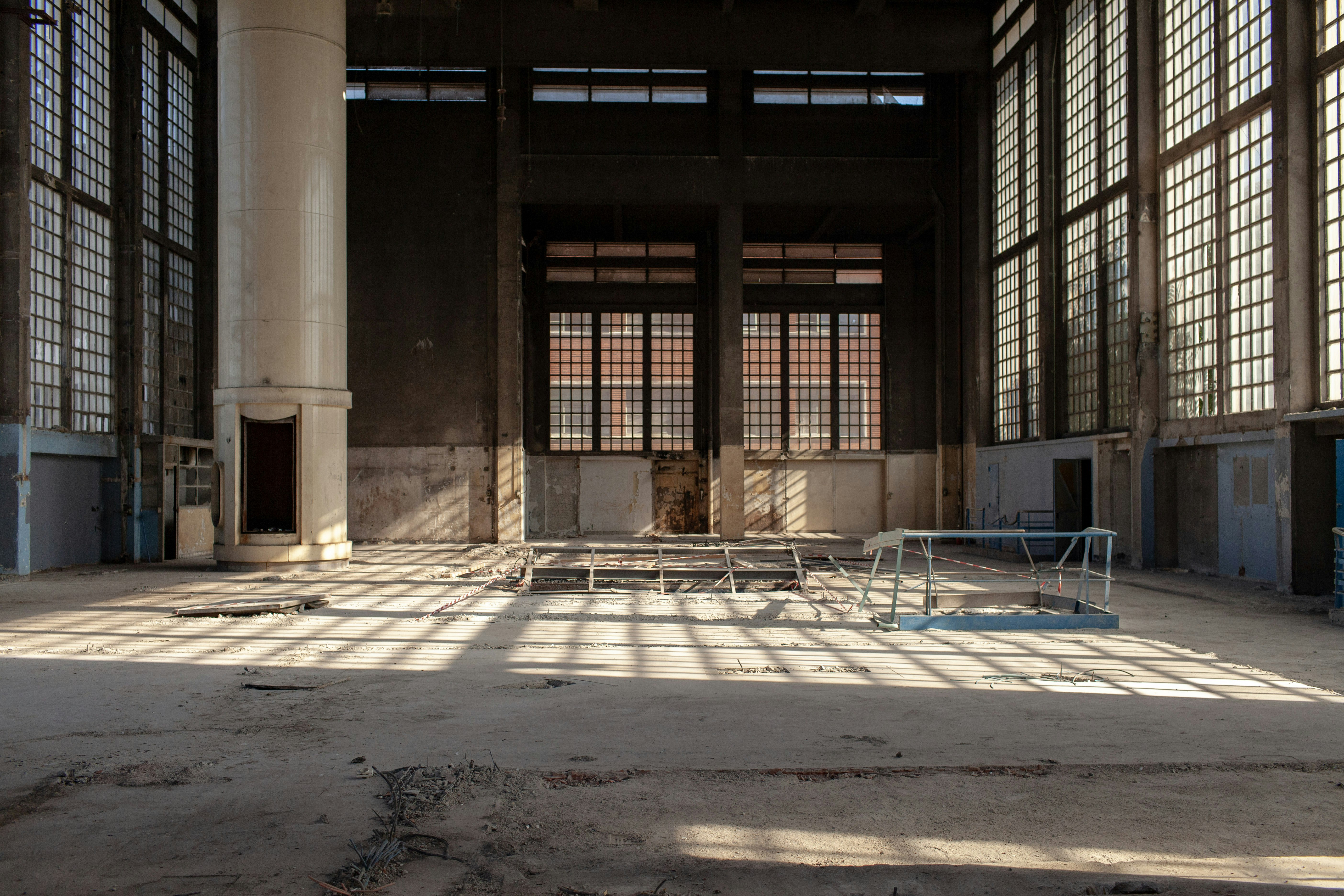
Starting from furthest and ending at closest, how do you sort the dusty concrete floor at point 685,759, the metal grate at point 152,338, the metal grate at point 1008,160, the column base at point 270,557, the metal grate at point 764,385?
the metal grate at point 764,385
the metal grate at point 1008,160
the metal grate at point 152,338
the column base at point 270,557
the dusty concrete floor at point 685,759

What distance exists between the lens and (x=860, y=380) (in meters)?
32.8

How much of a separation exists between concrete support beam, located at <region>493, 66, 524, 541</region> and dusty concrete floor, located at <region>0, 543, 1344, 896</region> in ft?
51.7

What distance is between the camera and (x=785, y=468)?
107 feet

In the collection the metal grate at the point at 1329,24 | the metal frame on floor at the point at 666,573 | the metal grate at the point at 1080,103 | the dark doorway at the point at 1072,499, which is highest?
the metal grate at the point at 1080,103

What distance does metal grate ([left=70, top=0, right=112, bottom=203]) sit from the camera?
728 inches

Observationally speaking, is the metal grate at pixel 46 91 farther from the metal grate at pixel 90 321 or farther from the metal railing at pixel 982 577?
the metal railing at pixel 982 577

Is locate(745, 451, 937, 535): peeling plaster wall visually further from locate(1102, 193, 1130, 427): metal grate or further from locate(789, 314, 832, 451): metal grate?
locate(1102, 193, 1130, 427): metal grate

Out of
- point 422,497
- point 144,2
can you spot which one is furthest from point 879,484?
point 144,2

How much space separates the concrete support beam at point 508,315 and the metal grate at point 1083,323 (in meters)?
14.6

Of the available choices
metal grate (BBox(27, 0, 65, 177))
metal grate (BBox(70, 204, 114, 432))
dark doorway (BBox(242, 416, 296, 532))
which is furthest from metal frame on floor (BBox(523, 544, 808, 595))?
Answer: metal grate (BBox(27, 0, 65, 177))

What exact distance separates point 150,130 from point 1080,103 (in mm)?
21565

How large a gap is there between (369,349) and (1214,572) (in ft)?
70.6

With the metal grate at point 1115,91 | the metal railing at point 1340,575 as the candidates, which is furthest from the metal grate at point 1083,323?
the metal railing at point 1340,575

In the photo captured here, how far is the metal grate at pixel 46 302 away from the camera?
56.0ft
